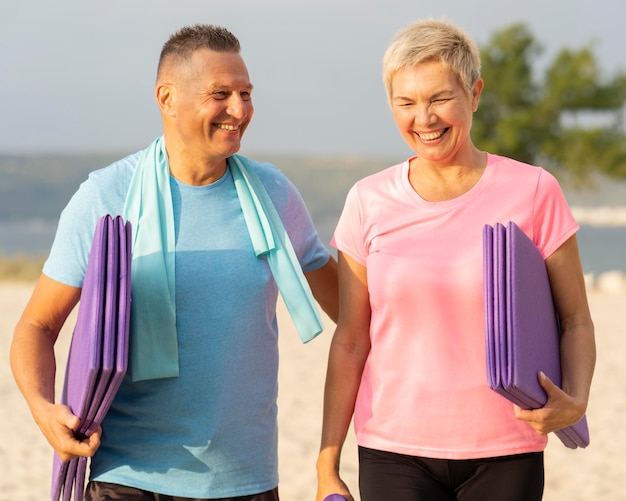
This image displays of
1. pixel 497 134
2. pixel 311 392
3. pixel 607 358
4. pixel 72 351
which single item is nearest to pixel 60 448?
pixel 72 351

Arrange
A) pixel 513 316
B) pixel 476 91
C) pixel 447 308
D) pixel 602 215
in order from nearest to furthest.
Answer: pixel 513 316, pixel 447 308, pixel 476 91, pixel 602 215

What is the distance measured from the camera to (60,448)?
289 centimetres

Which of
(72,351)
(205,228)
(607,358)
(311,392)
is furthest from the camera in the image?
(607,358)

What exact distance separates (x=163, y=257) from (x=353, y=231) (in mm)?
614

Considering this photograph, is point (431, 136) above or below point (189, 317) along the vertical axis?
above

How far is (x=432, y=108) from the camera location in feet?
9.89

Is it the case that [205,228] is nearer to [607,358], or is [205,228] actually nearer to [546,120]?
[607,358]

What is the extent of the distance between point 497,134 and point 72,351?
129ft

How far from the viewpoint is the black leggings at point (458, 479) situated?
3.00 m

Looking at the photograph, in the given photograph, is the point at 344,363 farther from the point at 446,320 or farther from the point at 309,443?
the point at 309,443

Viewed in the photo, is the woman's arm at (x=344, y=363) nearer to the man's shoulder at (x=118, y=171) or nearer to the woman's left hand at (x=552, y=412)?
the woman's left hand at (x=552, y=412)

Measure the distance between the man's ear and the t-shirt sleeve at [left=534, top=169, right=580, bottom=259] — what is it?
122 centimetres

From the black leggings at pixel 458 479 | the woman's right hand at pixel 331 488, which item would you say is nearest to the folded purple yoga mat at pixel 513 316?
the black leggings at pixel 458 479

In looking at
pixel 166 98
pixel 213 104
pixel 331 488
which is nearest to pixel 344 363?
pixel 331 488
